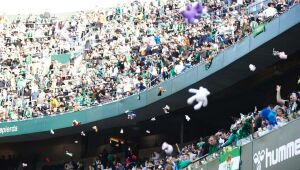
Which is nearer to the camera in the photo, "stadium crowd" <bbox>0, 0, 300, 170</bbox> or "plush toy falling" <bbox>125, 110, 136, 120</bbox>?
"stadium crowd" <bbox>0, 0, 300, 170</bbox>

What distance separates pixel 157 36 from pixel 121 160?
5154 millimetres

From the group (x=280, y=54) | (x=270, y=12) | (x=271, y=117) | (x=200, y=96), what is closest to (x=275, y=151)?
(x=271, y=117)

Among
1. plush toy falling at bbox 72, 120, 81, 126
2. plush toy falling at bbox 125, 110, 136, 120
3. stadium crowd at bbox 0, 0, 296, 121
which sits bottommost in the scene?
plush toy falling at bbox 125, 110, 136, 120

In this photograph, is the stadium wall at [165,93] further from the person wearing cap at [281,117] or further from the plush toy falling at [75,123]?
the person wearing cap at [281,117]

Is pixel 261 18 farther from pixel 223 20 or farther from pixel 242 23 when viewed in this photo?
pixel 223 20

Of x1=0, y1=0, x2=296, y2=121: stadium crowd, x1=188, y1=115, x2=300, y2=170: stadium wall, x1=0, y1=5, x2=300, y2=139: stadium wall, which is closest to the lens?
x1=188, y1=115, x2=300, y2=170: stadium wall

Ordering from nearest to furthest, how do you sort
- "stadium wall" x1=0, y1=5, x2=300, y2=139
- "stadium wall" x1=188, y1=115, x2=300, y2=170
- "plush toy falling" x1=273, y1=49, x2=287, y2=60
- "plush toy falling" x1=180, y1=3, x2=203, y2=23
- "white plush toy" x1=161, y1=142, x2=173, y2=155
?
1. "stadium wall" x1=188, y1=115, x2=300, y2=170
2. "plush toy falling" x1=273, y1=49, x2=287, y2=60
3. "stadium wall" x1=0, y1=5, x2=300, y2=139
4. "white plush toy" x1=161, y1=142, x2=173, y2=155
5. "plush toy falling" x1=180, y1=3, x2=203, y2=23

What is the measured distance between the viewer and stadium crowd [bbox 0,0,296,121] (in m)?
23.3

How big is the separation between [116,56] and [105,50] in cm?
128

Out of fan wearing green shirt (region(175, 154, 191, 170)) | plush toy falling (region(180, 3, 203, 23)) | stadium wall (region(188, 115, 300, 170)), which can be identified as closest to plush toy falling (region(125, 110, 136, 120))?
plush toy falling (region(180, 3, 203, 23))

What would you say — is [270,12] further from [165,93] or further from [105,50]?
[105,50]

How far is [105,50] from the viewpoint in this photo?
29.4m

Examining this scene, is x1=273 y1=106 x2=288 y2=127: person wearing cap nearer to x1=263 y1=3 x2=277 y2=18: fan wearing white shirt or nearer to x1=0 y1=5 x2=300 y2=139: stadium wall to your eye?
x1=0 y1=5 x2=300 y2=139: stadium wall

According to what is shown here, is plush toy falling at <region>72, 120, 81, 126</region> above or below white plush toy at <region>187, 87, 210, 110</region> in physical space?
above
